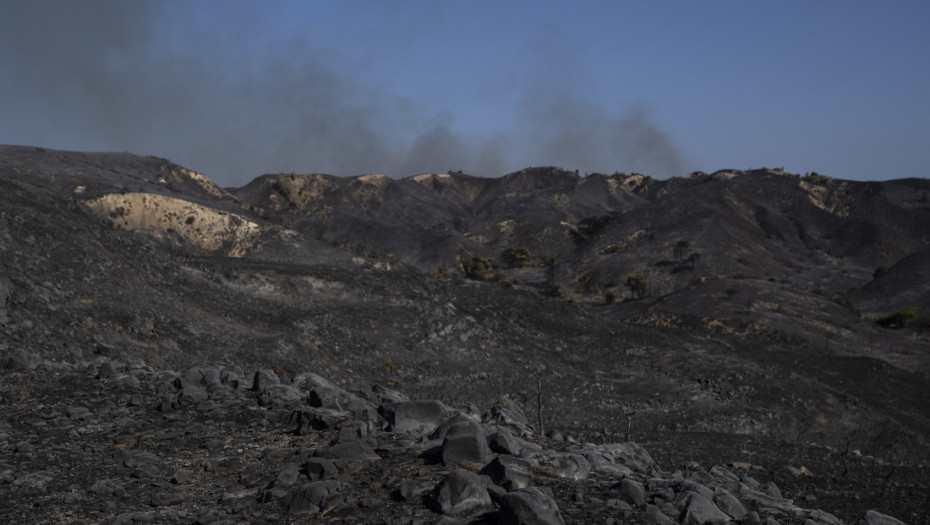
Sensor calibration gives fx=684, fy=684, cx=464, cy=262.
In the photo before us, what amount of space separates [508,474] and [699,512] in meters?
1.88

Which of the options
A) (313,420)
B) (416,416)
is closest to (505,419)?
(416,416)

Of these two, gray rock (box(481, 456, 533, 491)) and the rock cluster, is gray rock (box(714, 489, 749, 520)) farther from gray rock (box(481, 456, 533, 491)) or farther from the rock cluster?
gray rock (box(481, 456, 533, 491))

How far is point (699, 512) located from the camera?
6.65 meters

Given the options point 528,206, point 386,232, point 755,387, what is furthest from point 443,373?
point 528,206

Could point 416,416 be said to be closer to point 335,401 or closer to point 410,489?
point 335,401

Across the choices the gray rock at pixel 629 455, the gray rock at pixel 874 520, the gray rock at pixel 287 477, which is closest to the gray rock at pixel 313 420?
the gray rock at pixel 287 477

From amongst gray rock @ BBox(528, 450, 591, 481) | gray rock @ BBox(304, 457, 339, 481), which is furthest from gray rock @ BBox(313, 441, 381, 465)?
gray rock @ BBox(528, 450, 591, 481)

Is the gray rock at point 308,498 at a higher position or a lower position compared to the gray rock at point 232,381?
lower

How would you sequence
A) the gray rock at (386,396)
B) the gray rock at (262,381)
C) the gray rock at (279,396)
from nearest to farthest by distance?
the gray rock at (279,396) → the gray rock at (262,381) → the gray rock at (386,396)

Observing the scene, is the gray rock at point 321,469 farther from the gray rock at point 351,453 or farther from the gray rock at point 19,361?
the gray rock at point 19,361

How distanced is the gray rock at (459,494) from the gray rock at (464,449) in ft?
3.25

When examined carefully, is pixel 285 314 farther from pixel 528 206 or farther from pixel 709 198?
pixel 528 206

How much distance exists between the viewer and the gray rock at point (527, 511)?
5711mm

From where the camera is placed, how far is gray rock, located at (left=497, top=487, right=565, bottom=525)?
18.7 feet
